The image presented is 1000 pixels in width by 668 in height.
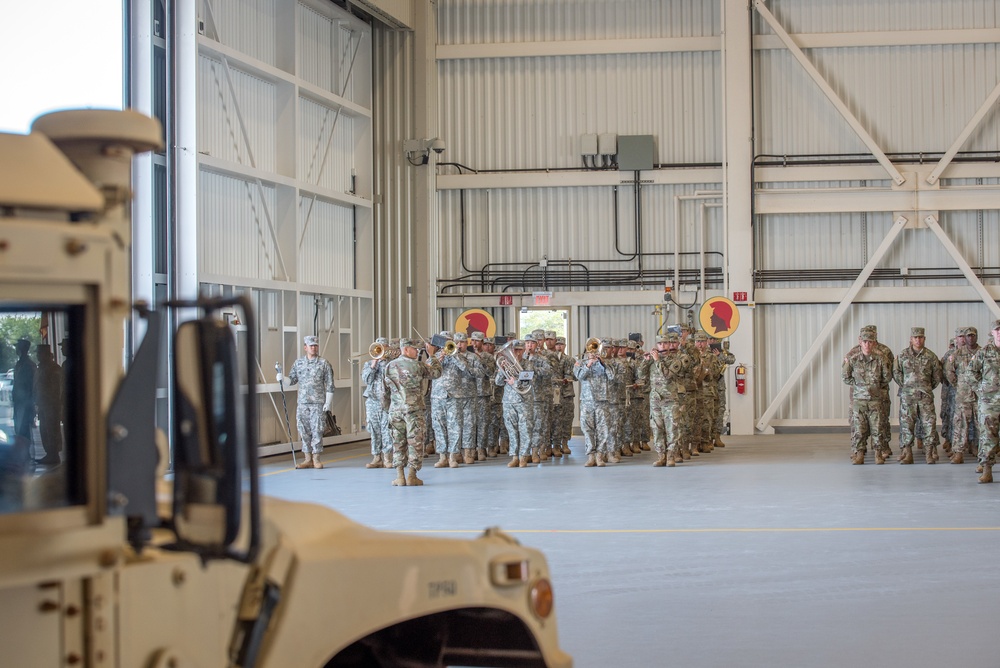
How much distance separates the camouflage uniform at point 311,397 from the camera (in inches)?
663

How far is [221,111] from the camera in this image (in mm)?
17750

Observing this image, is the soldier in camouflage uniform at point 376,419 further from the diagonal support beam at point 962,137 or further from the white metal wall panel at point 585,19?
the diagonal support beam at point 962,137

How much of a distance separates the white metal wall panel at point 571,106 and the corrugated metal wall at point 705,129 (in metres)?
0.03

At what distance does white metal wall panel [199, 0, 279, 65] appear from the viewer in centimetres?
1762

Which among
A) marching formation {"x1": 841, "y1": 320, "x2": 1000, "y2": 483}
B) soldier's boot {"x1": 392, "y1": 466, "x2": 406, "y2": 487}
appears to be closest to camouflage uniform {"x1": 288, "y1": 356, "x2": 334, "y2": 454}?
soldier's boot {"x1": 392, "y1": 466, "x2": 406, "y2": 487}

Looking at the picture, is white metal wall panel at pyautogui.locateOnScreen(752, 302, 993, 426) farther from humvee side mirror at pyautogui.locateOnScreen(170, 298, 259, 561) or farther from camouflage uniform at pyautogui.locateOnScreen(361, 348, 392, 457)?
humvee side mirror at pyautogui.locateOnScreen(170, 298, 259, 561)

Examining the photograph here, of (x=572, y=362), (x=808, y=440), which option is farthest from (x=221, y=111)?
Result: (x=808, y=440)

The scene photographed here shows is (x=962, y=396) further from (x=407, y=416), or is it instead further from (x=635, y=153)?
(x=635, y=153)

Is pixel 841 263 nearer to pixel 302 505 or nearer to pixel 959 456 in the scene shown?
pixel 959 456

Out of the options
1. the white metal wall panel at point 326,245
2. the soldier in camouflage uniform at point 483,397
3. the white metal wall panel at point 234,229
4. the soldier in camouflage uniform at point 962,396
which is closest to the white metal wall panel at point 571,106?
the white metal wall panel at point 326,245

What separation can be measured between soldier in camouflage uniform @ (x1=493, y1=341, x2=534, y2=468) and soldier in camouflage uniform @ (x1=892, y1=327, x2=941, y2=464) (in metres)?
5.46

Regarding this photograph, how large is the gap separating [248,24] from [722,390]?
36.9 ft

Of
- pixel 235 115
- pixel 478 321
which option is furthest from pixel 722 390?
pixel 235 115

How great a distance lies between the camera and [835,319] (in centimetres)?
2272
